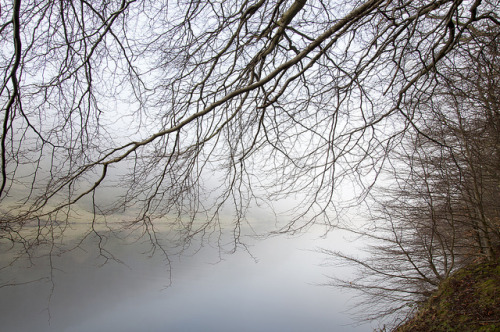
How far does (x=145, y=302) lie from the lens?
72.6 feet

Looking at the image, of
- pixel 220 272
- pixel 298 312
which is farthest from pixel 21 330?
pixel 298 312

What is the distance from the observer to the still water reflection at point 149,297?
18.5 metres

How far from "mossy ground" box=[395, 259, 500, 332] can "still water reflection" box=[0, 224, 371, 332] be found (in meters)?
10.3

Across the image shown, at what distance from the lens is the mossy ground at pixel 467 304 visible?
324cm

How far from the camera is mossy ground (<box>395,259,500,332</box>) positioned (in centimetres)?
324

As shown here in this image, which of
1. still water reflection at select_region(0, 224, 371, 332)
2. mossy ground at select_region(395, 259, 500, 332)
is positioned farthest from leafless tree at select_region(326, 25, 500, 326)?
still water reflection at select_region(0, 224, 371, 332)

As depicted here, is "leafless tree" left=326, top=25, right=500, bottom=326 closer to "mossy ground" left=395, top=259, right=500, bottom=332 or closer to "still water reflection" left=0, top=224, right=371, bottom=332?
"mossy ground" left=395, top=259, right=500, bottom=332

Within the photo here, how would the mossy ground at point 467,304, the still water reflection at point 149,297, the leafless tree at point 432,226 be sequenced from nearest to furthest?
the mossy ground at point 467,304, the leafless tree at point 432,226, the still water reflection at point 149,297

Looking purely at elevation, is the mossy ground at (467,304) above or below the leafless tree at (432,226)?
below

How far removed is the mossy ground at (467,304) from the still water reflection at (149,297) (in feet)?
33.9

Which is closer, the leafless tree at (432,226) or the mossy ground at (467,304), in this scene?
the mossy ground at (467,304)

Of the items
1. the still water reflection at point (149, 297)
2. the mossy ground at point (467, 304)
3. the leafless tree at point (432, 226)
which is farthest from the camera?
the still water reflection at point (149, 297)

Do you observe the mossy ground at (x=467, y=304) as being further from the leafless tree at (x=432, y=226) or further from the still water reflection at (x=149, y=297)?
the still water reflection at (x=149, y=297)

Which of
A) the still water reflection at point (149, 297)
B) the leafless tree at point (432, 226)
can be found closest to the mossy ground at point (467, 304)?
the leafless tree at point (432, 226)
